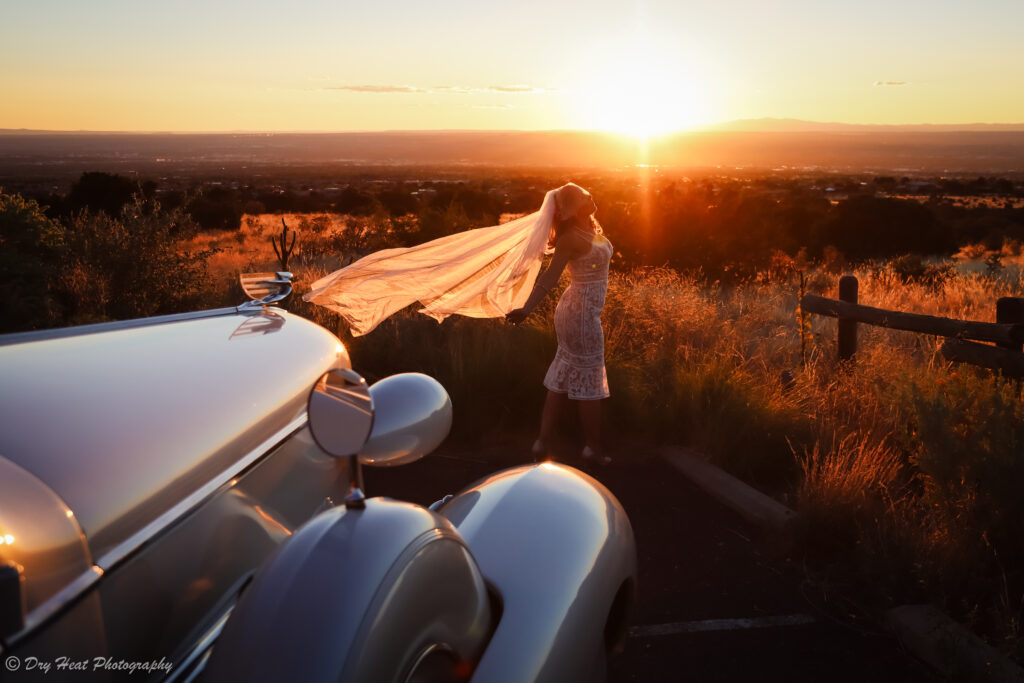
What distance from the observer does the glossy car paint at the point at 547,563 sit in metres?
1.53

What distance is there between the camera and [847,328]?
25.3ft

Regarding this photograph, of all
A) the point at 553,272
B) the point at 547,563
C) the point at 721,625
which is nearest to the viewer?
the point at 547,563

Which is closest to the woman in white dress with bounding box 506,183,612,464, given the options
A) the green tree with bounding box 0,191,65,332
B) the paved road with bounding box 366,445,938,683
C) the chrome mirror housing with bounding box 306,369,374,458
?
the paved road with bounding box 366,445,938,683

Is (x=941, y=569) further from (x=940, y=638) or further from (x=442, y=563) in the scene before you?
(x=442, y=563)

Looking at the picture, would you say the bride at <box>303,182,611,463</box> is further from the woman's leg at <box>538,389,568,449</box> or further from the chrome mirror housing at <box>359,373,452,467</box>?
the chrome mirror housing at <box>359,373,452,467</box>

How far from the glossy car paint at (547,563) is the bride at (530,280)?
2.68 meters

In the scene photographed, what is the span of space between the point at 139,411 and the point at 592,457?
4.85m

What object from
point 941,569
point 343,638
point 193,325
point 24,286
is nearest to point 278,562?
point 343,638

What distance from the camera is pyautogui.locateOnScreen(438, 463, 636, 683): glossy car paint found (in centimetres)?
153

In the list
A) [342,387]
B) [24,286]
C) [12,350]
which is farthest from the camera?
[24,286]

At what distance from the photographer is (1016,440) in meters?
4.23

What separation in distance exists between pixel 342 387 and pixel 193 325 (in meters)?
0.80

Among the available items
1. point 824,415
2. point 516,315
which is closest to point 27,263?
point 516,315

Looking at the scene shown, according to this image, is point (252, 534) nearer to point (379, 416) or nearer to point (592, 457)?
point (379, 416)
